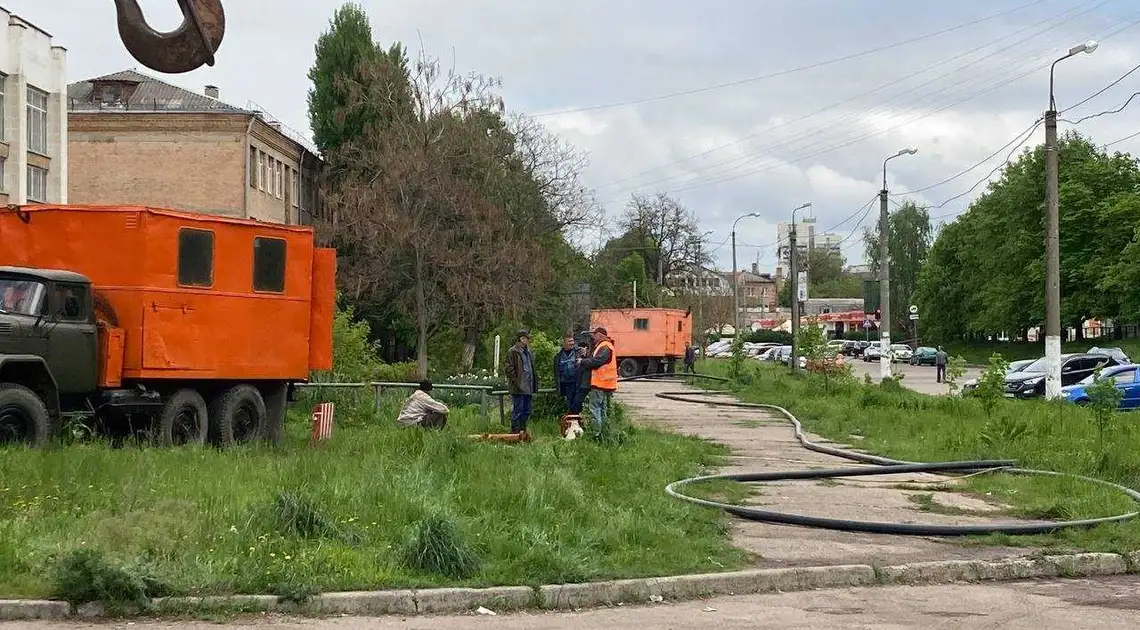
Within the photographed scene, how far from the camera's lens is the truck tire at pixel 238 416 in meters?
16.0

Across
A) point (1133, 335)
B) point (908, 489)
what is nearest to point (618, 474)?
point (908, 489)

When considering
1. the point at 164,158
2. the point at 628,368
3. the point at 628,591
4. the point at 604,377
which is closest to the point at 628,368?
the point at 628,368

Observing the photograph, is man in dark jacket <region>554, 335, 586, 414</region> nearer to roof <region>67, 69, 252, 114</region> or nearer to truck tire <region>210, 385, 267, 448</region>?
truck tire <region>210, 385, 267, 448</region>

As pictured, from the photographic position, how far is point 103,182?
49.1 m

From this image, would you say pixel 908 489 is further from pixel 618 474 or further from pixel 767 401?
pixel 767 401

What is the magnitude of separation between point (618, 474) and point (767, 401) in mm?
19858

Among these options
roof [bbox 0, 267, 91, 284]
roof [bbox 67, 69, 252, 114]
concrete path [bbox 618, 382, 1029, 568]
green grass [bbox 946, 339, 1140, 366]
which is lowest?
concrete path [bbox 618, 382, 1029, 568]

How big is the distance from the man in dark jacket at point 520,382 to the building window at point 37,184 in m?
27.9

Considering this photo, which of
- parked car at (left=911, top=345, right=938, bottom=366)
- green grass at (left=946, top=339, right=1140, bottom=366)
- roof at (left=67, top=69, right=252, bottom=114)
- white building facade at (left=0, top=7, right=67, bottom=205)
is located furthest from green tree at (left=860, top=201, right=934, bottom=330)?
white building facade at (left=0, top=7, right=67, bottom=205)

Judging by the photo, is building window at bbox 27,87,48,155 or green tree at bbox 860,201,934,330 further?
green tree at bbox 860,201,934,330

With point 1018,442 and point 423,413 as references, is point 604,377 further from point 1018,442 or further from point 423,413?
point 1018,442

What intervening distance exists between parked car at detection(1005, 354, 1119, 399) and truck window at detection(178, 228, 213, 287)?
93.0ft

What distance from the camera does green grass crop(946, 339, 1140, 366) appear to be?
7238cm

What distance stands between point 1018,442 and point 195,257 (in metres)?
11.6
